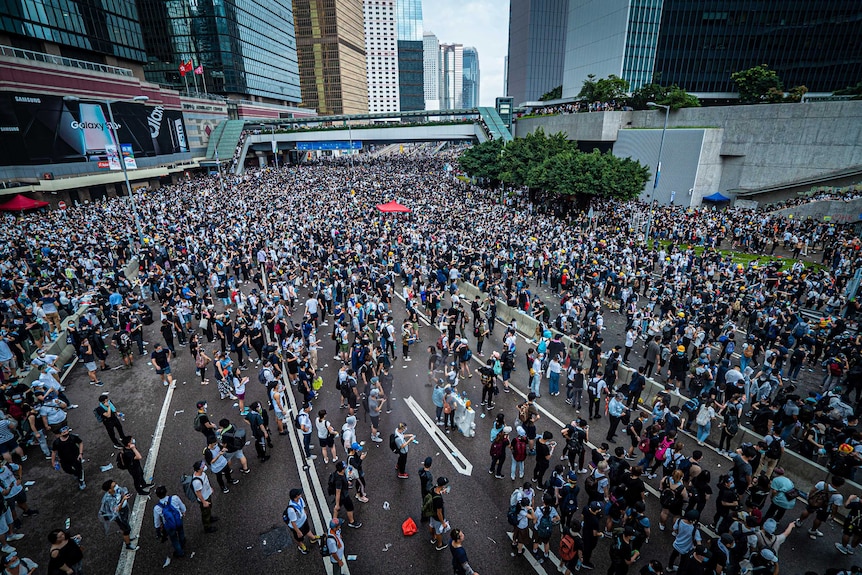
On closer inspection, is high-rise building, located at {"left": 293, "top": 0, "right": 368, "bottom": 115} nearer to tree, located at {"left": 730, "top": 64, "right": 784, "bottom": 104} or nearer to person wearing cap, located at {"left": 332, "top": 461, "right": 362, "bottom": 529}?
tree, located at {"left": 730, "top": 64, "right": 784, "bottom": 104}

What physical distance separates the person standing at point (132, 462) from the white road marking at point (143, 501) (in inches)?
11.3

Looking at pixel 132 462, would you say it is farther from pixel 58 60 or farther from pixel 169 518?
pixel 58 60

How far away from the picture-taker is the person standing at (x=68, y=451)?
801cm

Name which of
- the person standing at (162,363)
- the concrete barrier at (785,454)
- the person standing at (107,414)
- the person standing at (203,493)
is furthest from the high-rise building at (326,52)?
the person standing at (203,493)

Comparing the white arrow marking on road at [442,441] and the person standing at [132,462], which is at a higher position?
the person standing at [132,462]

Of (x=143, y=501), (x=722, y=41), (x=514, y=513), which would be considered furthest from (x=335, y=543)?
(x=722, y=41)

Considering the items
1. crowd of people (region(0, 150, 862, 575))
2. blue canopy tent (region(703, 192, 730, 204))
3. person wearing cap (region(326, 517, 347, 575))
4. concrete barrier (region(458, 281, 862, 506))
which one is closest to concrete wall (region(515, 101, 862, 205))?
blue canopy tent (region(703, 192, 730, 204))

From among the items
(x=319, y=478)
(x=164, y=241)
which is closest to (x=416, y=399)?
(x=319, y=478)

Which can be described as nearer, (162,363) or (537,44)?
(162,363)

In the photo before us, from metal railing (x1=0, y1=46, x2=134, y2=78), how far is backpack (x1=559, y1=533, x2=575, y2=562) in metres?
52.3

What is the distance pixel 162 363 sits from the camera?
12.2m

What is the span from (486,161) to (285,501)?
152 ft

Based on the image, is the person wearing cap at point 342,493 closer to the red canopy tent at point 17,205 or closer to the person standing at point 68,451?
the person standing at point 68,451

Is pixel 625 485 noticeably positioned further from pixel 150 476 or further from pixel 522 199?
pixel 522 199
